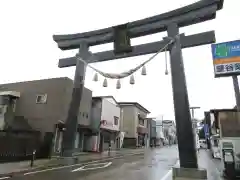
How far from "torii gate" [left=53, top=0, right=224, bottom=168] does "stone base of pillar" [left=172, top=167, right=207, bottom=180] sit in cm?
36

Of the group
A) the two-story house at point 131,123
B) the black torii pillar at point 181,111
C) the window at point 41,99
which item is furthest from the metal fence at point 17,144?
the two-story house at point 131,123

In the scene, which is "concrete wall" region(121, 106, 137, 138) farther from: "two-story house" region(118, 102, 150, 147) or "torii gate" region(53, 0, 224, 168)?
"torii gate" region(53, 0, 224, 168)

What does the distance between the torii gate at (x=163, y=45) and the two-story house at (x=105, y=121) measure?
17979 mm

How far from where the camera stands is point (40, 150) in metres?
20.2

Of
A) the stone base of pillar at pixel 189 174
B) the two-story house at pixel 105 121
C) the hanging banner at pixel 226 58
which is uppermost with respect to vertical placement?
the hanging banner at pixel 226 58

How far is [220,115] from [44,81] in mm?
20318

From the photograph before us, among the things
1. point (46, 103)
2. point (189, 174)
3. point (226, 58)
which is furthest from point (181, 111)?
point (46, 103)

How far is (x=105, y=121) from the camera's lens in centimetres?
3419

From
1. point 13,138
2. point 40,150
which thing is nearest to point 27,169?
point 13,138

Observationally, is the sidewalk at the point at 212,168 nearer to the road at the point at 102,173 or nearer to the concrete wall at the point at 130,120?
the road at the point at 102,173

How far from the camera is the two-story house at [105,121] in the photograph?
107 feet

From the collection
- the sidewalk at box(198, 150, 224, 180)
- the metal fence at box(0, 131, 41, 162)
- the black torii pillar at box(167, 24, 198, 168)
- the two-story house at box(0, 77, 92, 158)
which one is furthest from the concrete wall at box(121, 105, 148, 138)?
the black torii pillar at box(167, 24, 198, 168)

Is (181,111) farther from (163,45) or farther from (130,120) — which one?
(130,120)

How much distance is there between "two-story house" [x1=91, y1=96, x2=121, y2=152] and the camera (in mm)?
32656
